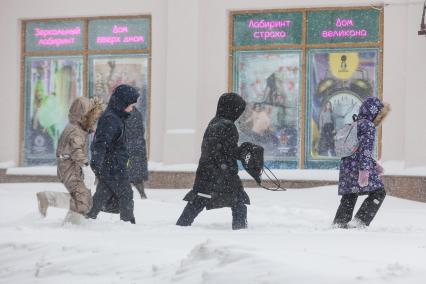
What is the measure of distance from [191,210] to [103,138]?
44.1 inches

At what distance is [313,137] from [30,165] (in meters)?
5.55

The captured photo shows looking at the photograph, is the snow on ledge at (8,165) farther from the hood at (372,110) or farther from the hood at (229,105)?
the hood at (372,110)

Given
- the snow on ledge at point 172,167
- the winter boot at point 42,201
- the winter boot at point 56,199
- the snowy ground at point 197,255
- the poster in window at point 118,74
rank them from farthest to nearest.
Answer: the poster in window at point 118,74, the snow on ledge at point 172,167, the winter boot at point 42,201, the winter boot at point 56,199, the snowy ground at point 197,255

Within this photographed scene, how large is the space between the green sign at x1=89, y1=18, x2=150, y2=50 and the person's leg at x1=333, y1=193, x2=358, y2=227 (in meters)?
9.10

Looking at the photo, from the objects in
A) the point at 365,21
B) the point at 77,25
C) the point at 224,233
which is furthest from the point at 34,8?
the point at 224,233

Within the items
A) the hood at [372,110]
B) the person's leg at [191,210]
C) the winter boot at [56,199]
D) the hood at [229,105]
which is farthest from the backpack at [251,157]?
the winter boot at [56,199]

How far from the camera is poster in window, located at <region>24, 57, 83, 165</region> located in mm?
19219

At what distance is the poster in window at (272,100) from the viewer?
17688 millimetres

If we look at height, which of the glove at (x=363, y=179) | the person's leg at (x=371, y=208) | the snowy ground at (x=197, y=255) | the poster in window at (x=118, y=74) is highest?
the poster in window at (x=118, y=74)

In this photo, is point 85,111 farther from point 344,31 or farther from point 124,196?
point 344,31

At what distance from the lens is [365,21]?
17219 millimetres

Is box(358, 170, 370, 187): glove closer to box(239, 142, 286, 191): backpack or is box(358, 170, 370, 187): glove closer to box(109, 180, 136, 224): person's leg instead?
box(239, 142, 286, 191): backpack

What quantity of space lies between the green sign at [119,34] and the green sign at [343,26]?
10.1 ft

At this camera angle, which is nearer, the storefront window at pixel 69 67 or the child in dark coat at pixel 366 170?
the child in dark coat at pixel 366 170
